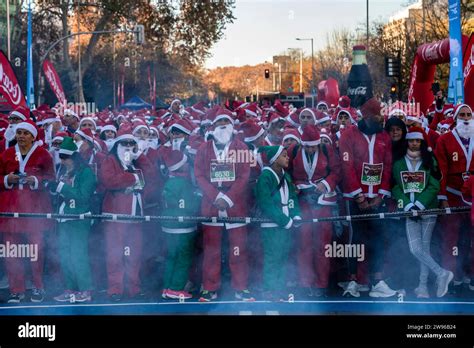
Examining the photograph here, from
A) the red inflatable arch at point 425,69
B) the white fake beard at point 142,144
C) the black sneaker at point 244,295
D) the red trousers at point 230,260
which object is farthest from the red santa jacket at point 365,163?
the red inflatable arch at point 425,69

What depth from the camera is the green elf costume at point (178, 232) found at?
812 cm

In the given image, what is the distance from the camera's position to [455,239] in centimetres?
820

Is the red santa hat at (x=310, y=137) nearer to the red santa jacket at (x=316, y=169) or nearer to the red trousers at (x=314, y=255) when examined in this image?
the red santa jacket at (x=316, y=169)

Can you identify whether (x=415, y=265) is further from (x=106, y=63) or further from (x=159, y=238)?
(x=106, y=63)

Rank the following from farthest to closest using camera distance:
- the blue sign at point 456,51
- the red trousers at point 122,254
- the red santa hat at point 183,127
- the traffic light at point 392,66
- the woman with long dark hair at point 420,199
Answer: the traffic light at point 392,66 < the blue sign at point 456,51 < the red santa hat at point 183,127 < the red trousers at point 122,254 < the woman with long dark hair at point 420,199

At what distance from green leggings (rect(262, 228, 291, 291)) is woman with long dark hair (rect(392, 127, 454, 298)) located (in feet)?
3.57

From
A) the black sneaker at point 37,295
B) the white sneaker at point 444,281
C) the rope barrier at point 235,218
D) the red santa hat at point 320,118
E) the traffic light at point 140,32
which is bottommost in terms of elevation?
the black sneaker at point 37,295

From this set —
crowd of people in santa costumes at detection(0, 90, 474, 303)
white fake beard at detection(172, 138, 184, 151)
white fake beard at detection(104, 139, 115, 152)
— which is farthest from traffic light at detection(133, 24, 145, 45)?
crowd of people in santa costumes at detection(0, 90, 474, 303)

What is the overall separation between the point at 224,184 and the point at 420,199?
67.6 inches

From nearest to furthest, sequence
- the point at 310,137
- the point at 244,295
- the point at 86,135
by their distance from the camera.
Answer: the point at 244,295 < the point at 310,137 < the point at 86,135

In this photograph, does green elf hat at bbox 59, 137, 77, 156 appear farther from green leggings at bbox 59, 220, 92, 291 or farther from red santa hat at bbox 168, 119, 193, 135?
red santa hat at bbox 168, 119, 193, 135

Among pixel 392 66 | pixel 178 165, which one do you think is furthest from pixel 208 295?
pixel 392 66

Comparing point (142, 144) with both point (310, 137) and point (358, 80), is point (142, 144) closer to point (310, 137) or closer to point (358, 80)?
point (310, 137)
